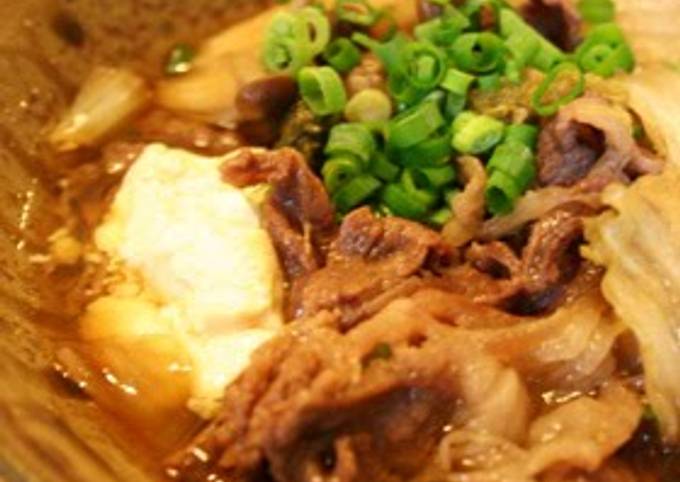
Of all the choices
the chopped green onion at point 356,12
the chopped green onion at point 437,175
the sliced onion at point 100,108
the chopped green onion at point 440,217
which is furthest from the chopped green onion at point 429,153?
the sliced onion at point 100,108

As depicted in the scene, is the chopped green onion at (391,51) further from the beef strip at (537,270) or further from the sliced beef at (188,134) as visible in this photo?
the beef strip at (537,270)

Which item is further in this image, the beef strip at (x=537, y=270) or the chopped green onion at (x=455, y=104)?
the chopped green onion at (x=455, y=104)

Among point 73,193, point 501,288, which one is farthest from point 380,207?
point 73,193

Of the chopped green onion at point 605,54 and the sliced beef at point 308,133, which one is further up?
the chopped green onion at point 605,54

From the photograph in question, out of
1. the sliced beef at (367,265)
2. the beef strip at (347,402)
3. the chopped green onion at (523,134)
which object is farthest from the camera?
the chopped green onion at (523,134)

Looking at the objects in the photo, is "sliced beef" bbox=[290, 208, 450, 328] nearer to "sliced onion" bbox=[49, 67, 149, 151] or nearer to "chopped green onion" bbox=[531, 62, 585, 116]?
"chopped green onion" bbox=[531, 62, 585, 116]

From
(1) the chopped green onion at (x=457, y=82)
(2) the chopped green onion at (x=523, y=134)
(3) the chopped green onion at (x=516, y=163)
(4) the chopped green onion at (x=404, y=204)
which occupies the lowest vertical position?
(4) the chopped green onion at (x=404, y=204)
